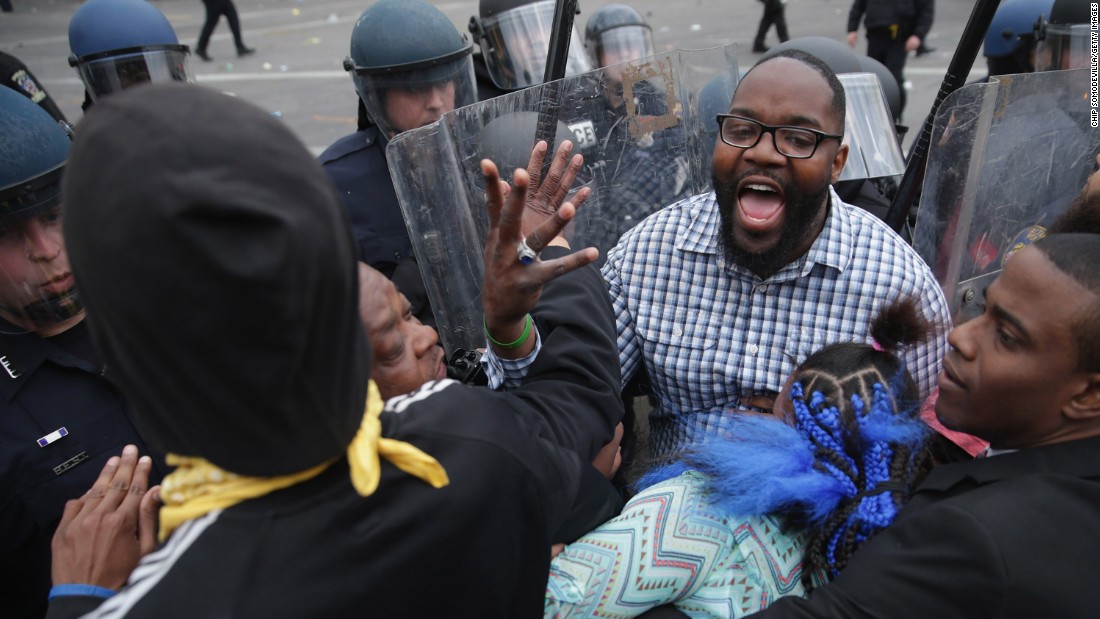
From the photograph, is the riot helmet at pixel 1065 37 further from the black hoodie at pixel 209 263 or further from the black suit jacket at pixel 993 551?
the black hoodie at pixel 209 263

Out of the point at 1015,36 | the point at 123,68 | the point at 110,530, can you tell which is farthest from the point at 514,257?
the point at 1015,36

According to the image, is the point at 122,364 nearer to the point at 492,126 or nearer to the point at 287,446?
the point at 287,446

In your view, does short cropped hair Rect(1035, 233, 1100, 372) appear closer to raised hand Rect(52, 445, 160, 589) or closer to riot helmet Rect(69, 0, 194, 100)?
raised hand Rect(52, 445, 160, 589)

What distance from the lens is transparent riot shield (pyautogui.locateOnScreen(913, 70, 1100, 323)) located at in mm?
2049

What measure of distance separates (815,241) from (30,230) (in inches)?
79.8

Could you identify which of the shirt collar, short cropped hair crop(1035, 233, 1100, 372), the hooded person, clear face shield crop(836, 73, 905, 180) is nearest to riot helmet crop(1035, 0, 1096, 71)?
clear face shield crop(836, 73, 905, 180)

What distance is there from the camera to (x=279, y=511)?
0.91 m

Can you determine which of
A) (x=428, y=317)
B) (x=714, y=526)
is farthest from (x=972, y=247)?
(x=428, y=317)

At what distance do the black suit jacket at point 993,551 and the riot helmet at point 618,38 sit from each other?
373 centimetres

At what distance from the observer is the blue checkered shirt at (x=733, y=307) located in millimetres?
2119

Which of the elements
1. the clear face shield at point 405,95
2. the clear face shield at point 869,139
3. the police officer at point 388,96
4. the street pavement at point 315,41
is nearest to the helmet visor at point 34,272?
the police officer at point 388,96

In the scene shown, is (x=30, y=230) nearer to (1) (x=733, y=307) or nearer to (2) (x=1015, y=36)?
(1) (x=733, y=307)

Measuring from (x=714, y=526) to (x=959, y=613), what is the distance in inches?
19.3

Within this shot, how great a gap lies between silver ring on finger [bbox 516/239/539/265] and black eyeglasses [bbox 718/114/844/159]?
1.05 meters
